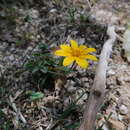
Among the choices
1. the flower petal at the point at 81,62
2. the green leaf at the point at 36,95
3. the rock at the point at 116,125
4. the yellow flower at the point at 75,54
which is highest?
the yellow flower at the point at 75,54

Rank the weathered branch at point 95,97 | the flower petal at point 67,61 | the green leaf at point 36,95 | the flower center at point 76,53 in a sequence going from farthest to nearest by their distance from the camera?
the green leaf at point 36,95
the flower center at point 76,53
the flower petal at point 67,61
the weathered branch at point 95,97

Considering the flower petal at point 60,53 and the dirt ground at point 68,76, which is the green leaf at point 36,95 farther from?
the flower petal at point 60,53

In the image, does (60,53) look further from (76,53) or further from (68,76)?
(68,76)

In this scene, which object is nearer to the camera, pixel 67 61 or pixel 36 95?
pixel 67 61

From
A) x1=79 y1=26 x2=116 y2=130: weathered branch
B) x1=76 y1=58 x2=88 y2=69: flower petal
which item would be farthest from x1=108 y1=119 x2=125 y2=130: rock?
x1=76 y1=58 x2=88 y2=69: flower petal

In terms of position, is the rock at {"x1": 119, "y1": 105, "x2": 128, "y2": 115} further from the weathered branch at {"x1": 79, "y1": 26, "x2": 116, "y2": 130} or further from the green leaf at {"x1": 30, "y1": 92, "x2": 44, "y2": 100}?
the green leaf at {"x1": 30, "y1": 92, "x2": 44, "y2": 100}

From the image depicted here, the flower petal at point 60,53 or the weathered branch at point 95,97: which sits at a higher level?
the flower petal at point 60,53

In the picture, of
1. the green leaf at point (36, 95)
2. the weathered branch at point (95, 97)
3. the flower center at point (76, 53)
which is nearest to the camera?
the weathered branch at point (95, 97)

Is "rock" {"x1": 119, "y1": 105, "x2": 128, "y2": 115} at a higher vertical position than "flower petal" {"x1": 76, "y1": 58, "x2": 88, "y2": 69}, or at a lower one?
lower

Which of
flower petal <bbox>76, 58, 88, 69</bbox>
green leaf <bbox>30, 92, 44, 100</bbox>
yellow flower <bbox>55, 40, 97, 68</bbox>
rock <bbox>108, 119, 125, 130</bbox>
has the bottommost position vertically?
rock <bbox>108, 119, 125, 130</bbox>

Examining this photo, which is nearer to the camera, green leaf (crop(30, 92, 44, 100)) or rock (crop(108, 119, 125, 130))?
rock (crop(108, 119, 125, 130))

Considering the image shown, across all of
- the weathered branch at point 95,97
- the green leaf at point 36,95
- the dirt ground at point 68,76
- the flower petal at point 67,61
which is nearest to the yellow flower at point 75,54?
the flower petal at point 67,61

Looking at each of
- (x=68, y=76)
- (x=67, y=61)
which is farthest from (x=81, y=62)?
(x=68, y=76)

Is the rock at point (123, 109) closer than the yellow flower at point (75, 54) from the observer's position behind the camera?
No
